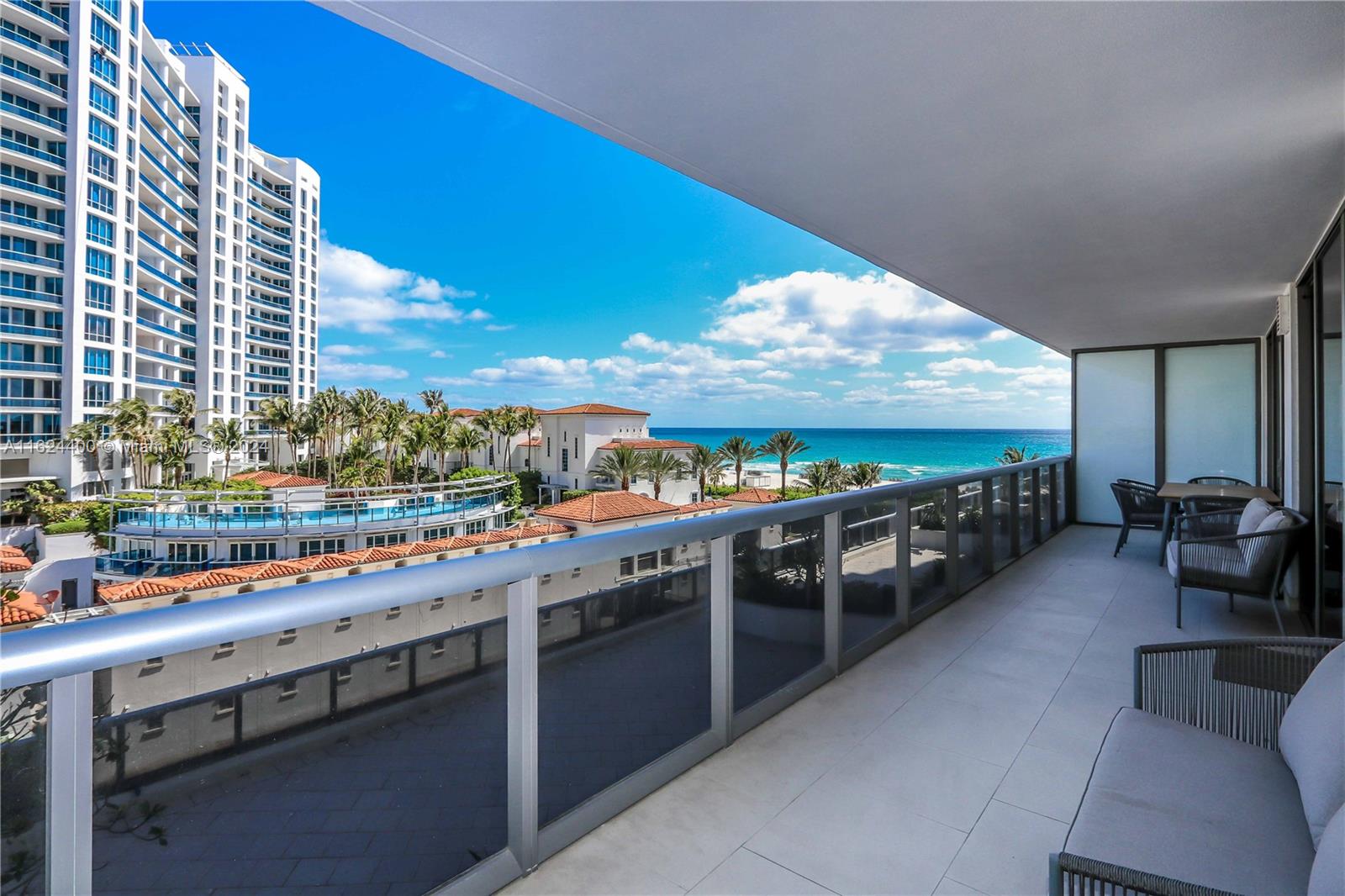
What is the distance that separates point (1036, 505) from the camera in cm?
655

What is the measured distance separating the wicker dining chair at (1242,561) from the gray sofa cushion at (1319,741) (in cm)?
253

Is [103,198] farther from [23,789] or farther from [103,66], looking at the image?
[23,789]

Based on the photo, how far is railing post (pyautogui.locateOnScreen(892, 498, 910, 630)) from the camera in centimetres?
369

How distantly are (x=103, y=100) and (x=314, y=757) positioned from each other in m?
44.7

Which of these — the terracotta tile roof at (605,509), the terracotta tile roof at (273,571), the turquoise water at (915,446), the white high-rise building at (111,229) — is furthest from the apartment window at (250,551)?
the turquoise water at (915,446)

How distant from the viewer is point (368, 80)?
65.6 m

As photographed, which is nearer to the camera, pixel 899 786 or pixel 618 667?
pixel 618 667

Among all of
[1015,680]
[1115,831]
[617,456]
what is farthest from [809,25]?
[617,456]

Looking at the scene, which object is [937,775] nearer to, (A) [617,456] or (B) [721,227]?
(A) [617,456]

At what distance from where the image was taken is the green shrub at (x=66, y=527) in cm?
2372

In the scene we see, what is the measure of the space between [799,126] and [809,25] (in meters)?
0.67

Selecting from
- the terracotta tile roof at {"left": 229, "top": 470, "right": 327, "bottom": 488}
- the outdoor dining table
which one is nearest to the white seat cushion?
the outdoor dining table

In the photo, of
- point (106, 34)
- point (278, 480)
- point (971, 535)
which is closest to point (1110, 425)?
point (971, 535)

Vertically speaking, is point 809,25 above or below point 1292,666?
above
